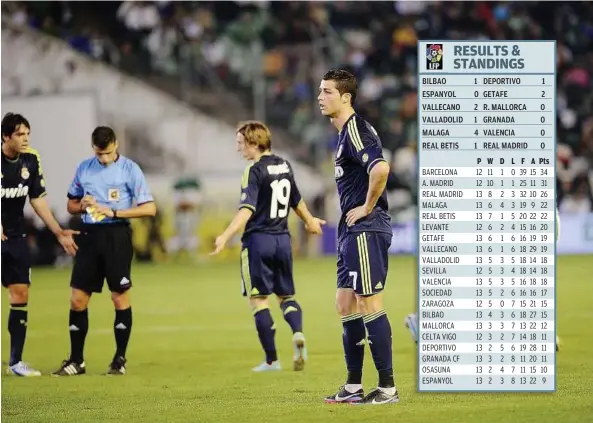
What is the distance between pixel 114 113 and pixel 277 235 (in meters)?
12.7

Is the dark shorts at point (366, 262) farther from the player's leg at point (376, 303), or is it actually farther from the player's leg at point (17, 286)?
the player's leg at point (17, 286)

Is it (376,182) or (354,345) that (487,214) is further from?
(354,345)

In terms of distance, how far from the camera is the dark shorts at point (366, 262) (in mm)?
6207

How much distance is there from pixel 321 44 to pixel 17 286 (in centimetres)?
1343

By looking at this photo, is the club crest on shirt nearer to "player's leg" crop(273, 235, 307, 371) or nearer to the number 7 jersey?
the number 7 jersey

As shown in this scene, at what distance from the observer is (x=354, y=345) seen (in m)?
6.48

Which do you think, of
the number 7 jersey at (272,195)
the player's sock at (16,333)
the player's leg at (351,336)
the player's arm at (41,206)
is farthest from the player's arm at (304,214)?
the player's sock at (16,333)

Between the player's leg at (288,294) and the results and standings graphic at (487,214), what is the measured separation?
75.8 inches

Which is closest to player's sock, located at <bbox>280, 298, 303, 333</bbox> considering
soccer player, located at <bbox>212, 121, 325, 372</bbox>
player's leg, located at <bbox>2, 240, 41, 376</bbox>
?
soccer player, located at <bbox>212, 121, 325, 372</bbox>

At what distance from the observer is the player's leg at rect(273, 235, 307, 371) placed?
8391mm

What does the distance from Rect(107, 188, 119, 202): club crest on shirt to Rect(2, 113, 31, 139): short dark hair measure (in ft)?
2.27

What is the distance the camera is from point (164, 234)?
766 inches

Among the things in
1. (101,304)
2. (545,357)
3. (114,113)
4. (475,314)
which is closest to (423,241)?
(475,314)

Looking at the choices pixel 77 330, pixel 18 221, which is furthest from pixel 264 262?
pixel 18 221
